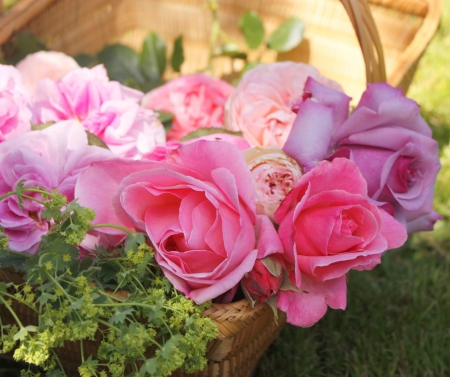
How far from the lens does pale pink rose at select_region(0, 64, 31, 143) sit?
0.77 meters

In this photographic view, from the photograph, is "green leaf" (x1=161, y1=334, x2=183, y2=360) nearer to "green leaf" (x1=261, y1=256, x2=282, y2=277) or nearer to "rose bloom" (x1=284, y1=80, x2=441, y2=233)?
"green leaf" (x1=261, y1=256, x2=282, y2=277)

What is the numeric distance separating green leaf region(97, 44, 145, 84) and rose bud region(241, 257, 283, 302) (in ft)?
2.37

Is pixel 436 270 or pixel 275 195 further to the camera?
pixel 436 270

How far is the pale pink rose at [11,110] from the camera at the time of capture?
0.77 metres

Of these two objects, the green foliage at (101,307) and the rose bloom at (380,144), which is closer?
the green foliage at (101,307)

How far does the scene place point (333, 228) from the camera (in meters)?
0.64

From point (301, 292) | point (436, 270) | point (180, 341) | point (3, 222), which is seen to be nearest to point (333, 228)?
point (301, 292)

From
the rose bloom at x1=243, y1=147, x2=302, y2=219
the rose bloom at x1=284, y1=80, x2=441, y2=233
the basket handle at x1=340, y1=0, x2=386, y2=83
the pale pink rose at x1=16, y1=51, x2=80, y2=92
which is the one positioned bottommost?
the pale pink rose at x1=16, y1=51, x2=80, y2=92

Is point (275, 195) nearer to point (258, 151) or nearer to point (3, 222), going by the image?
point (258, 151)

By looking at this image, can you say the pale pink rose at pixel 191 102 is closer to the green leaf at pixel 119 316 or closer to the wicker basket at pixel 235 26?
the wicker basket at pixel 235 26

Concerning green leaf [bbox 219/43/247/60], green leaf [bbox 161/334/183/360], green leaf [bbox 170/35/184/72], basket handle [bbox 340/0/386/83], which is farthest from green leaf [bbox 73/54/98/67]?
green leaf [bbox 161/334/183/360]

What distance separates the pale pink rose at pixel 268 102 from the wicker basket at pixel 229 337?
0.31 m

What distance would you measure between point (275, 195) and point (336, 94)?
0.22 m

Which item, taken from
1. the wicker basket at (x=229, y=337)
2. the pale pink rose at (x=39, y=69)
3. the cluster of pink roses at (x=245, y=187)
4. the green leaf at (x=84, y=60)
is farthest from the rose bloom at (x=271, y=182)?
the green leaf at (x=84, y=60)
